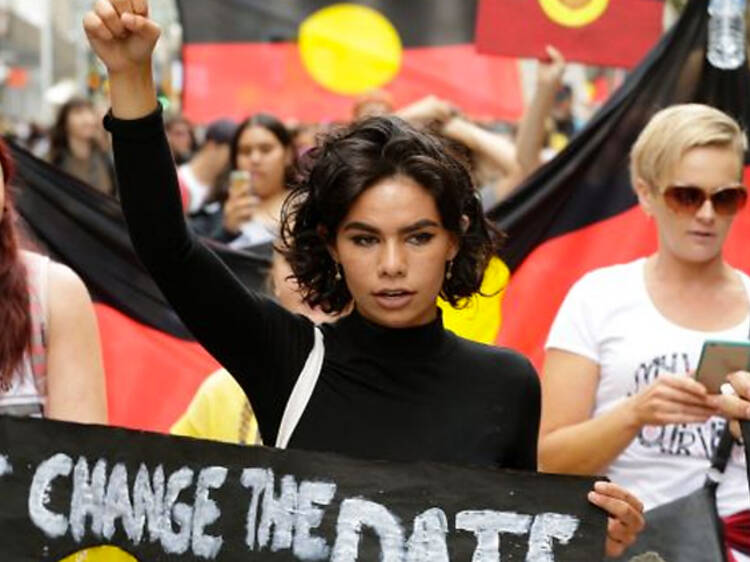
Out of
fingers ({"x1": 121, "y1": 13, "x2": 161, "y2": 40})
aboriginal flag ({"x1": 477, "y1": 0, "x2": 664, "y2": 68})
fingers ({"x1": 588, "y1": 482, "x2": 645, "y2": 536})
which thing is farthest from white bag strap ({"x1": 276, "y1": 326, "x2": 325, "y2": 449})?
aboriginal flag ({"x1": 477, "y1": 0, "x2": 664, "y2": 68})

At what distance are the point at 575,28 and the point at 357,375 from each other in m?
3.41

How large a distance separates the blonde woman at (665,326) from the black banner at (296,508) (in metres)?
0.87

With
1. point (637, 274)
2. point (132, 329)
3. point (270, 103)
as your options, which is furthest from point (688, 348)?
point (270, 103)

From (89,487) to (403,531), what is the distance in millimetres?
546

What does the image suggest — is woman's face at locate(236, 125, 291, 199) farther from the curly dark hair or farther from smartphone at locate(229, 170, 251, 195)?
the curly dark hair

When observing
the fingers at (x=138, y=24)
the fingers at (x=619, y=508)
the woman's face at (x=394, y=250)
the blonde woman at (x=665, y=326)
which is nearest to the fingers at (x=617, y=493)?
the fingers at (x=619, y=508)

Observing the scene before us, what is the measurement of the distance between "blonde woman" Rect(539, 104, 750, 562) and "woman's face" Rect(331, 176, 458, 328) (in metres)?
1.02

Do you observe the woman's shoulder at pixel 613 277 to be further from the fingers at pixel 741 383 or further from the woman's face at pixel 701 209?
the fingers at pixel 741 383

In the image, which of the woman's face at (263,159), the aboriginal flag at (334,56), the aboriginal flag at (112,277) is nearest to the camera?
the aboriginal flag at (112,277)

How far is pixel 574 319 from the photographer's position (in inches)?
148

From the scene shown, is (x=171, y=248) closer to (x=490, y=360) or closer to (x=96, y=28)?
(x=96, y=28)

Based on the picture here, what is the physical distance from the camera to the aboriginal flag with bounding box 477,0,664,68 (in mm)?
5824

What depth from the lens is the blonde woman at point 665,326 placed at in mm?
3672

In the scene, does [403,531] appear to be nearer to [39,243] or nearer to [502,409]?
[502,409]
